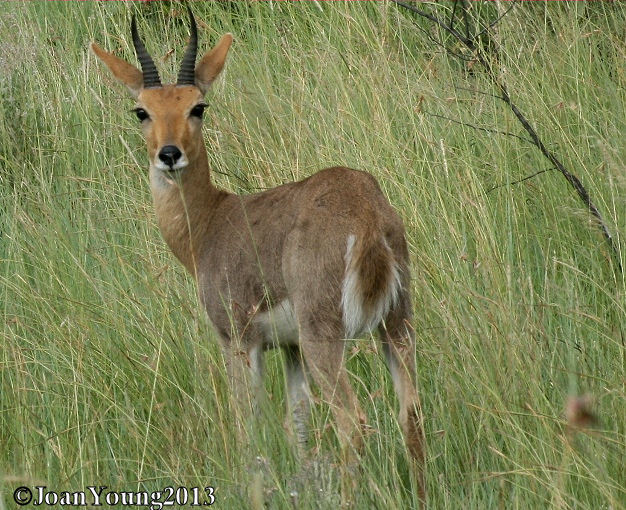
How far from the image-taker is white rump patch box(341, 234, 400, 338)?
375 cm

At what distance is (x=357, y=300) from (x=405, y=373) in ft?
0.93

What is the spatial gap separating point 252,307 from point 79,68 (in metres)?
3.35

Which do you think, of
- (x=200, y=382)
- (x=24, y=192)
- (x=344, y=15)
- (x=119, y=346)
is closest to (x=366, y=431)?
(x=200, y=382)

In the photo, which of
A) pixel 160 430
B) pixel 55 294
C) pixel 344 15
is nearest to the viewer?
pixel 160 430

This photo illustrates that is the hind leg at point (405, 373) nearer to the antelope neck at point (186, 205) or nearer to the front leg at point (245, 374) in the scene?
the front leg at point (245, 374)

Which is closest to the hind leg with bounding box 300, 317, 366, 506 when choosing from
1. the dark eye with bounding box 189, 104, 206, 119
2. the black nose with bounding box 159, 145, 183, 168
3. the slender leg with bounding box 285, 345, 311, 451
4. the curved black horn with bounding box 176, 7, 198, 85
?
the slender leg with bounding box 285, 345, 311, 451

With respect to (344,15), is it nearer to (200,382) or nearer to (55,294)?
(55,294)

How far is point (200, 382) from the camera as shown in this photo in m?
3.83

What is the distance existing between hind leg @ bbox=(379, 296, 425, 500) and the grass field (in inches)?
2.7

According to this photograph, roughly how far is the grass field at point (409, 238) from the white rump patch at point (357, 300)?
180 mm

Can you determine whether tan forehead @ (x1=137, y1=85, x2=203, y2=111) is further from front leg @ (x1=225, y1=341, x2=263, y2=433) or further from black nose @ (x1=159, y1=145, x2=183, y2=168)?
front leg @ (x1=225, y1=341, x2=263, y2=433)

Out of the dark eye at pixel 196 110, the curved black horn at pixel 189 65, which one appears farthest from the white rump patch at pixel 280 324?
the curved black horn at pixel 189 65

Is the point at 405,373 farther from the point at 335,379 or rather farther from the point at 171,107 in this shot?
the point at 171,107

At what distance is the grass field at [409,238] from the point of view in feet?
11.5
